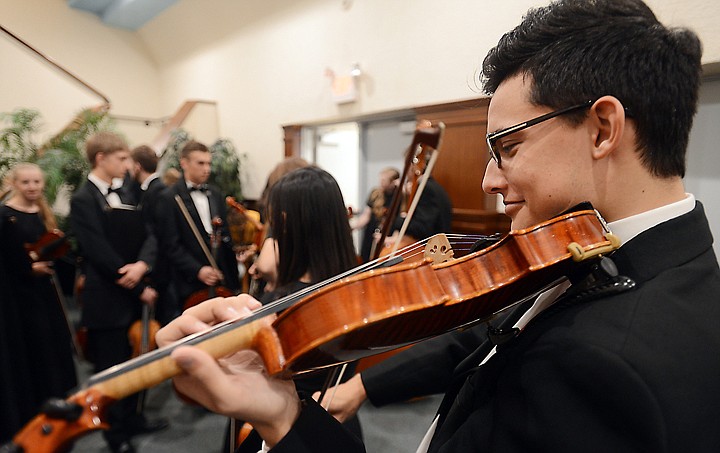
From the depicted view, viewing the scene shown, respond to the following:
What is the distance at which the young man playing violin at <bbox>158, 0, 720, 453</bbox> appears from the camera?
514 mm

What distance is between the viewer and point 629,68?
0.63 metres

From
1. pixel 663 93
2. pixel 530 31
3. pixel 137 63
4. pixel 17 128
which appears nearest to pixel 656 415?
pixel 663 93

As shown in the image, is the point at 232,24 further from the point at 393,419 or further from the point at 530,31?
the point at 530,31

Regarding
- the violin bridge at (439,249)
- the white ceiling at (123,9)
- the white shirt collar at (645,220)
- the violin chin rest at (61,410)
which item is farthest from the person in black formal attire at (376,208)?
the white ceiling at (123,9)

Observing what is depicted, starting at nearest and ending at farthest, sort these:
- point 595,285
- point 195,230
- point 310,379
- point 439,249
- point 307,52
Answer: point 595,285 → point 439,249 → point 310,379 → point 195,230 → point 307,52

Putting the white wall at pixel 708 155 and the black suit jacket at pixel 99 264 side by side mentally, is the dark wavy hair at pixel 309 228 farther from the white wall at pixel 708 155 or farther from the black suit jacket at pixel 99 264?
the white wall at pixel 708 155

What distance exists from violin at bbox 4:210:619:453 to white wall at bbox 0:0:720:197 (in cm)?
131

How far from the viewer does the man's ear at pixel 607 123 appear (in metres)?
0.61

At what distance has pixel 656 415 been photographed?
49 centimetres

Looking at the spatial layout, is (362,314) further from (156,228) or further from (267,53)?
(267,53)

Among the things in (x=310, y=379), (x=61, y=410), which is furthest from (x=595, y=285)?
(x=310, y=379)

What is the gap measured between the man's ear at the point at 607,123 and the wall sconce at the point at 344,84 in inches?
162

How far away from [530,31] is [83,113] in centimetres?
667

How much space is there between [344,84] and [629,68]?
14.1ft
